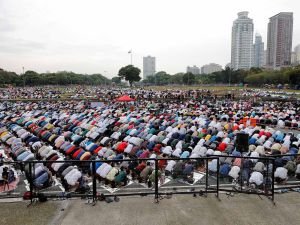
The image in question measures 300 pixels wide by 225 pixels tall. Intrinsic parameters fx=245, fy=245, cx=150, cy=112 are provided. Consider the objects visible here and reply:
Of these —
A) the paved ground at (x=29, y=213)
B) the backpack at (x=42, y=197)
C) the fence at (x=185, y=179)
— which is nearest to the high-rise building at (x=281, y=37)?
the fence at (x=185, y=179)

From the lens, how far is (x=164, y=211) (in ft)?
18.9

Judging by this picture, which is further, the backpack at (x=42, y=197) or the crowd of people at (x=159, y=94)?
the crowd of people at (x=159, y=94)

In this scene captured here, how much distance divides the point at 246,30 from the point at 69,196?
217775 mm

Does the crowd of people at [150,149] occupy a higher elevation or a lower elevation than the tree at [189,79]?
lower

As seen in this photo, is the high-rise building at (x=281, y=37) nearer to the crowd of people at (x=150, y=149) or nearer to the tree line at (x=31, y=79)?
the tree line at (x=31, y=79)

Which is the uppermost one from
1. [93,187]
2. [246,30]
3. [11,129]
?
[246,30]

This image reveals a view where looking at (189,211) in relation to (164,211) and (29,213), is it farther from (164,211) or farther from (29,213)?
(29,213)

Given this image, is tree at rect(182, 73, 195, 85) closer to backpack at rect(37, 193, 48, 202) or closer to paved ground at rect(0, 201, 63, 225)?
backpack at rect(37, 193, 48, 202)

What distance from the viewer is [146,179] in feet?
34.5

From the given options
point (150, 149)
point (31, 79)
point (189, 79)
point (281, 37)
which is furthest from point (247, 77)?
point (281, 37)

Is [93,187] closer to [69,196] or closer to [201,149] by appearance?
[69,196]

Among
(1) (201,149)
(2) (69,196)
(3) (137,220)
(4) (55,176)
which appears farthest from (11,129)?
(3) (137,220)

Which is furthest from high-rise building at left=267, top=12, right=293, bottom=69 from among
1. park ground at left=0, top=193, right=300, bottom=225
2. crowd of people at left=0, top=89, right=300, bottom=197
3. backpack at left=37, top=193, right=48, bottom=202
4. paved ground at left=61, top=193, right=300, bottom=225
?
backpack at left=37, top=193, right=48, bottom=202

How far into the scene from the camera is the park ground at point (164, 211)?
Answer: 5.37 metres
